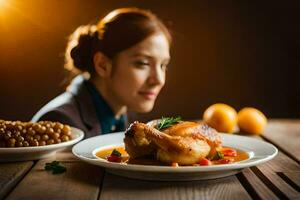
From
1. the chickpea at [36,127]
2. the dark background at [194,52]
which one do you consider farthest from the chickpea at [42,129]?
the dark background at [194,52]

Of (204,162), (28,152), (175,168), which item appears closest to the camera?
(175,168)

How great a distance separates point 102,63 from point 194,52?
5.66 ft

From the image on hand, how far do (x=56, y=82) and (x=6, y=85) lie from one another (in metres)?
0.39

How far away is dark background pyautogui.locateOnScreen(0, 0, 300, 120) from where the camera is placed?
3.90m

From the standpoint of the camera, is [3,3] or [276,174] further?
[3,3]

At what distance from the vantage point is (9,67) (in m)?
3.91

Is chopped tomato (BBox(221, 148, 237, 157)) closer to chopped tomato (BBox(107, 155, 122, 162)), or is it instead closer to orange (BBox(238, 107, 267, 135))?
chopped tomato (BBox(107, 155, 122, 162))

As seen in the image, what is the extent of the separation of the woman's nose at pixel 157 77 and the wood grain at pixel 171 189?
1149mm

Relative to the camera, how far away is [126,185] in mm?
1097

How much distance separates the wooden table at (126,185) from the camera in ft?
3.36

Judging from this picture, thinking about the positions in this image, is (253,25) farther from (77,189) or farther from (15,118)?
(77,189)

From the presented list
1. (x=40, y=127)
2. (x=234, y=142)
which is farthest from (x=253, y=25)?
(x=40, y=127)

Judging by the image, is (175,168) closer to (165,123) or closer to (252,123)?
(165,123)

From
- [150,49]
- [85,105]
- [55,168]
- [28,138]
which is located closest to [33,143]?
[28,138]
